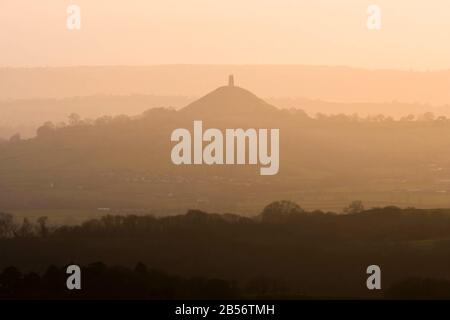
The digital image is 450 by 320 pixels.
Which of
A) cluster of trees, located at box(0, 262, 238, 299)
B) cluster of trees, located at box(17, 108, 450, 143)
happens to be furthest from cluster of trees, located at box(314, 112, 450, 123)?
cluster of trees, located at box(0, 262, 238, 299)

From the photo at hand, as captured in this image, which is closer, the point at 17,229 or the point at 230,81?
Answer: the point at 230,81

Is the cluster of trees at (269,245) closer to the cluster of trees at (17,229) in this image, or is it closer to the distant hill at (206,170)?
the cluster of trees at (17,229)

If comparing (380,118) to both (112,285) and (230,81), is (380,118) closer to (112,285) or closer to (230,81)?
(230,81)

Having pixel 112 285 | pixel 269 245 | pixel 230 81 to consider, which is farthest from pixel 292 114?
pixel 112 285

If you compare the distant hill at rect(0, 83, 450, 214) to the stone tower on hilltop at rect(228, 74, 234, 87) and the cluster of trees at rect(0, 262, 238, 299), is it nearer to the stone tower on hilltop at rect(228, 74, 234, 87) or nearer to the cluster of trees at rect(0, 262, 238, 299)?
the stone tower on hilltop at rect(228, 74, 234, 87)

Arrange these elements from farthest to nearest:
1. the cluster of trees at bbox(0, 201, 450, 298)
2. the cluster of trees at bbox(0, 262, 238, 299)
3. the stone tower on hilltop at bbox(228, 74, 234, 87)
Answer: the stone tower on hilltop at bbox(228, 74, 234, 87) → the cluster of trees at bbox(0, 201, 450, 298) → the cluster of trees at bbox(0, 262, 238, 299)

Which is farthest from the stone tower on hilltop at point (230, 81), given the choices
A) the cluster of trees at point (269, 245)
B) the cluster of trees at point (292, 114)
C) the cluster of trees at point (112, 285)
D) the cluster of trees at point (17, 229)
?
the cluster of trees at point (17, 229)

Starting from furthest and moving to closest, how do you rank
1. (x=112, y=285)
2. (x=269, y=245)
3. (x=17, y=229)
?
(x=17, y=229) < (x=269, y=245) < (x=112, y=285)

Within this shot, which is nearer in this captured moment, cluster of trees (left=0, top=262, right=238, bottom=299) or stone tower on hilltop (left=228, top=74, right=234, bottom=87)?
cluster of trees (left=0, top=262, right=238, bottom=299)

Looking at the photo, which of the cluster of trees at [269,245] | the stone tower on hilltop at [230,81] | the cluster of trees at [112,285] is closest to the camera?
the cluster of trees at [112,285]
